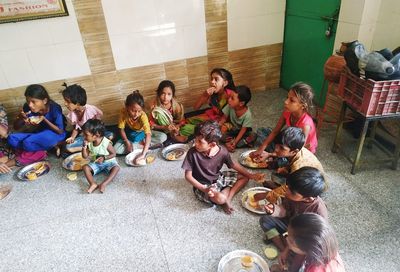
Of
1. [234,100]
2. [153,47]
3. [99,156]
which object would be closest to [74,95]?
[99,156]

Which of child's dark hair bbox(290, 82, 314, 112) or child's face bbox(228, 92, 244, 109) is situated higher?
child's dark hair bbox(290, 82, 314, 112)

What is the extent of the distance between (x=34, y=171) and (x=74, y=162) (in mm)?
363

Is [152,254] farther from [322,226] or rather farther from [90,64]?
[90,64]

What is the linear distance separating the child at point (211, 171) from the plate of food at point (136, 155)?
69 cm

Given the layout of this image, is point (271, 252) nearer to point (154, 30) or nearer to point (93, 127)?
point (93, 127)

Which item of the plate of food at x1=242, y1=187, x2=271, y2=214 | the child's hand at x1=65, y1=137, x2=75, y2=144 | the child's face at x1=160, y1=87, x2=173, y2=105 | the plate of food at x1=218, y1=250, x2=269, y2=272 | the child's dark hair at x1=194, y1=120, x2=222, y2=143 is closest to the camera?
the plate of food at x1=218, y1=250, x2=269, y2=272

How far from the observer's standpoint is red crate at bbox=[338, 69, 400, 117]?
6.39ft

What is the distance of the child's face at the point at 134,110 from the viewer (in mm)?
2693

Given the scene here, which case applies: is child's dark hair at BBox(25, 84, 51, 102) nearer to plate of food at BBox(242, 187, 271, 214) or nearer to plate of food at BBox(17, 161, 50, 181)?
plate of food at BBox(17, 161, 50, 181)

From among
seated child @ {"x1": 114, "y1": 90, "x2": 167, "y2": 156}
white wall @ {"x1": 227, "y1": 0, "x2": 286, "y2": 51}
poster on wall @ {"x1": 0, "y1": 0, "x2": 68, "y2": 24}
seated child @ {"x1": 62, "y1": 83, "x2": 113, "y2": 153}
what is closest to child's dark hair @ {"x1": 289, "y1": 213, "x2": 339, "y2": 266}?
seated child @ {"x1": 114, "y1": 90, "x2": 167, "y2": 156}

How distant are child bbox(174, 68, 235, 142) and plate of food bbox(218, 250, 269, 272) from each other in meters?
1.52

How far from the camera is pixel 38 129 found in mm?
2943

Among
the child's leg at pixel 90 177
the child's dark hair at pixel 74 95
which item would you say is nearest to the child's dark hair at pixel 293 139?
the child's leg at pixel 90 177

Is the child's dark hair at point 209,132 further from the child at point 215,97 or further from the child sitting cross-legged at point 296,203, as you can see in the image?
the child at point 215,97
